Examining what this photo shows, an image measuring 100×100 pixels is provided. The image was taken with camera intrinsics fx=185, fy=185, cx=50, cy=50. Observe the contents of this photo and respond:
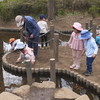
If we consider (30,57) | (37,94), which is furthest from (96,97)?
(30,57)

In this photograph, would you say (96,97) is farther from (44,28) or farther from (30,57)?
(44,28)


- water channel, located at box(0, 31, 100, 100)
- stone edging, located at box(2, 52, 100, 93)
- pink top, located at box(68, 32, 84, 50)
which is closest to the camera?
stone edging, located at box(2, 52, 100, 93)

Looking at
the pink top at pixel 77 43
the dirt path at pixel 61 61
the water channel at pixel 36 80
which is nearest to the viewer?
the water channel at pixel 36 80

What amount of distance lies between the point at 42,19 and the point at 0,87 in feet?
9.39

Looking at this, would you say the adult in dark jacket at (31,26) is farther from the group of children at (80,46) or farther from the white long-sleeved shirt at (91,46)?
the white long-sleeved shirt at (91,46)

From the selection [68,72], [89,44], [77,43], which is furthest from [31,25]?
[89,44]

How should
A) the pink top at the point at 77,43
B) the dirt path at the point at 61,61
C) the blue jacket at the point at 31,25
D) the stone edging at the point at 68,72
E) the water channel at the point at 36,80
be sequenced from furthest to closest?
the blue jacket at the point at 31,25 → the dirt path at the point at 61,61 → the pink top at the point at 77,43 → the water channel at the point at 36,80 → the stone edging at the point at 68,72

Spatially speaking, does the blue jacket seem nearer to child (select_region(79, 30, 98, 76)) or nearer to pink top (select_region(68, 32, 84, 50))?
pink top (select_region(68, 32, 84, 50))

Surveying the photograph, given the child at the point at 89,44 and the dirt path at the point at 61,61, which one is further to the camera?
the dirt path at the point at 61,61

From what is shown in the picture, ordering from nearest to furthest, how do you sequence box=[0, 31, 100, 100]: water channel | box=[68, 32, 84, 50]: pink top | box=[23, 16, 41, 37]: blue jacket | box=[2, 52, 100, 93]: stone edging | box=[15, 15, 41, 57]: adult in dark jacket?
box=[2, 52, 100, 93]: stone edging
box=[0, 31, 100, 100]: water channel
box=[68, 32, 84, 50]: pink top
box=[15, 15, 41, 57]: adult in dark jacket
box=[23, 16, 41, 37]: blue jacket

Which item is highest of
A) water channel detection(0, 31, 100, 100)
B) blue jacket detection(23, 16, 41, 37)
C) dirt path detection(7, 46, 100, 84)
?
blue jacket detection(23, 16, 41, 37)

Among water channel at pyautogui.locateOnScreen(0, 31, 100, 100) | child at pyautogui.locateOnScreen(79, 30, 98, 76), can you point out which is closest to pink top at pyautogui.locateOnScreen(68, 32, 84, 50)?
child at pyautogui.locateOnScreen(79, 30, 98, 76)

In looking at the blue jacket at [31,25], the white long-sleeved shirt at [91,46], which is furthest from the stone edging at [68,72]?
the blue jacket at [31,25]

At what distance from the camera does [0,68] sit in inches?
235
